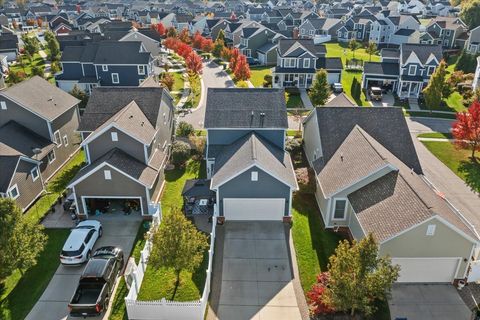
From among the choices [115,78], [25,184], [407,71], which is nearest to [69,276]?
[25,184]

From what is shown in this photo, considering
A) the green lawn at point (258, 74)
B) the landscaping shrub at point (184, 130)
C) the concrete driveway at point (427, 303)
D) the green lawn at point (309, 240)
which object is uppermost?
the landscaping shrub at point (184, 130)

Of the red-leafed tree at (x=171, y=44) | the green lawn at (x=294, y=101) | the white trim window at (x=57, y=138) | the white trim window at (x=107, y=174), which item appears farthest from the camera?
the red-leafed tree at (x=171, y=44)

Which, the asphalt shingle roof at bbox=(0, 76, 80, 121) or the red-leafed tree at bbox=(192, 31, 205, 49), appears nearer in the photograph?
the asphalt shingle roof at bbox=(0, 76, 80, 121)

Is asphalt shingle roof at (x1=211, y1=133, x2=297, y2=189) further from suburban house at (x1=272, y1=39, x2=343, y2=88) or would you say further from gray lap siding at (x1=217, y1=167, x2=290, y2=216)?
suburban house at (x1=272, y1=39, x2=343, y2=88)

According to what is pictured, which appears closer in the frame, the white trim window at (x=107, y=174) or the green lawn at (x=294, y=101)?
the white trim window at (x=107, y=174)

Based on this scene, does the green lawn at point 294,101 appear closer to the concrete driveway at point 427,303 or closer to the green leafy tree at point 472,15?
the concrete driveway at point 427,303

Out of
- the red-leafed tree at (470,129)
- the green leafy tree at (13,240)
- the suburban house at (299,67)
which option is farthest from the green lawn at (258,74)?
the green leafy tree at (13,240)

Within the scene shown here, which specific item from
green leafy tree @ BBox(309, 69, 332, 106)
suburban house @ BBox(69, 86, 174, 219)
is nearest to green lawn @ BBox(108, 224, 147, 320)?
suburban house @ BBox(69, 86, 174, 219)
